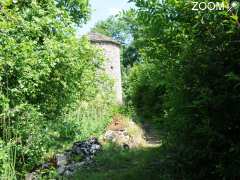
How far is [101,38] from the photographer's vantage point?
3431 centimetres

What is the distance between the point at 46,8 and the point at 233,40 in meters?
9.75

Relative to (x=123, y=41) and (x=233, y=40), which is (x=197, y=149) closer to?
(x=233, y=40)

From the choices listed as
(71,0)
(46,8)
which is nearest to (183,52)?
(46,8)

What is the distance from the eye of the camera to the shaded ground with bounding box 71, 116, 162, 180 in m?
6.35

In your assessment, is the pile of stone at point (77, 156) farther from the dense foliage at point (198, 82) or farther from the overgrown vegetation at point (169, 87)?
the dense foliage at point (198, 82)

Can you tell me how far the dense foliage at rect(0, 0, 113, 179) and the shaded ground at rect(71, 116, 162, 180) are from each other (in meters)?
1.34

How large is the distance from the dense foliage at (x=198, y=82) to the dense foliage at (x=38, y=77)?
183 cm

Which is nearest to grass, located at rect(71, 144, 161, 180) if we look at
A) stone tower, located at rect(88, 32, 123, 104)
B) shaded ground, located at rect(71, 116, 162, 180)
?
shaded ground, located at rect(71, 116, 162, 180)

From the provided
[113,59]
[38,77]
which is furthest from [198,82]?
[113,59]

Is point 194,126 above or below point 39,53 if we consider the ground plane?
below

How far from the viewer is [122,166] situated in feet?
27.1

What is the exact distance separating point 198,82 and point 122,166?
4525 mm

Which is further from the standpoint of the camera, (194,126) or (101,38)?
(101,38)

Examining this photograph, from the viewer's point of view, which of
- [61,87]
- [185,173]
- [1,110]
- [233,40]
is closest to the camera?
[233,40]
